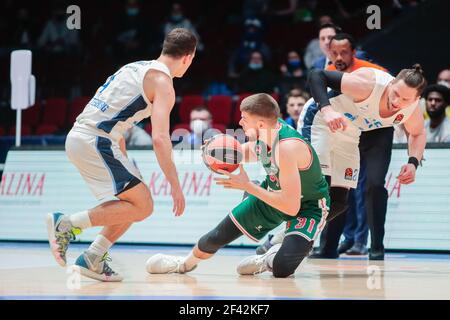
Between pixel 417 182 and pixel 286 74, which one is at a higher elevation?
pixel 286 74

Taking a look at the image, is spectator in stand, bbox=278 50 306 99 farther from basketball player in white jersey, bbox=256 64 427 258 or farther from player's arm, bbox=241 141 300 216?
player's arm, bbox=241 141 300 216

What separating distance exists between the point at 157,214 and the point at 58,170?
126cm

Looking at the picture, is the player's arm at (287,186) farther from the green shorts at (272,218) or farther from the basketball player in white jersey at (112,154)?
the basketball player in white jersey at (112,154)

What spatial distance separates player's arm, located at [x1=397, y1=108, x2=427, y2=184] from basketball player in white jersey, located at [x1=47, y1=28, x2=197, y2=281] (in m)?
1.89

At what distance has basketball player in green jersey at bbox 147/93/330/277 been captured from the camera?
16.4 ft

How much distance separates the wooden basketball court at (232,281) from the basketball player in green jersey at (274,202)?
0.38 feet

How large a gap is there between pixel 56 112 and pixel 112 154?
8306mm

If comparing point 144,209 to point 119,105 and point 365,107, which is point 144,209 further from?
point 365,107

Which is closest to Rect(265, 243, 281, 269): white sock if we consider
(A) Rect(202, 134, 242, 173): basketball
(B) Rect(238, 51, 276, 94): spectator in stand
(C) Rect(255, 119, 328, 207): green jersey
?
(C) Rect(255, 119, 328, 207): green jersey

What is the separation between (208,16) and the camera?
1445cm
